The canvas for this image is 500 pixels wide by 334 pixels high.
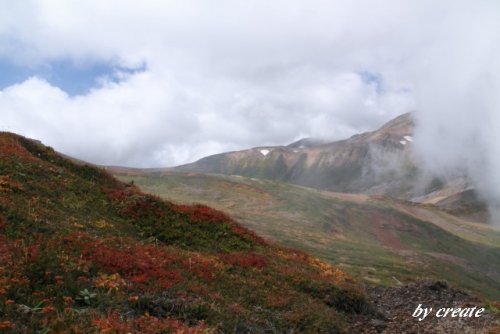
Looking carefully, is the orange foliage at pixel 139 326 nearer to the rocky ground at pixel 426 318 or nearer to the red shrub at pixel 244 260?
the rocky ground at pixel 426 318

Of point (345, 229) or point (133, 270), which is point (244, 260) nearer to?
point (133, 270)

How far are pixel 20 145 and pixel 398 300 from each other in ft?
89.8

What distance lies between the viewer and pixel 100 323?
10.4 metres

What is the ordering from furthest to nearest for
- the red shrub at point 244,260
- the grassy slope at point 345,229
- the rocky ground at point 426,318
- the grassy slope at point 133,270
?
the grassy slope at point 345,229 < the red shrub at point 244,260 < the rocky ground at point 426,318 < the grassy slope at point 133,270

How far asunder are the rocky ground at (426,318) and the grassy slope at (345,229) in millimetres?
20827

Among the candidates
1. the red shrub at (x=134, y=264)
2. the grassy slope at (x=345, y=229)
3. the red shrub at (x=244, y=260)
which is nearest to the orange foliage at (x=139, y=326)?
the red shrub at (x=134, y=264)

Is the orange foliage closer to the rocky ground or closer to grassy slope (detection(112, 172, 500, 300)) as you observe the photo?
the rocky ground

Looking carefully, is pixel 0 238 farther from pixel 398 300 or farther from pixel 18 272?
pixel 398 300

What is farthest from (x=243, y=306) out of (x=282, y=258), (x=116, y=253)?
(x=282, y=258)

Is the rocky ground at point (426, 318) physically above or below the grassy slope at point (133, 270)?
below

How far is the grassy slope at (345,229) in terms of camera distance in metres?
62.7

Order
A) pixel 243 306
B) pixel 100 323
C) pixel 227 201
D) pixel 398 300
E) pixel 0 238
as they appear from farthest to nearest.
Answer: pixel 227 201
pixel 398 300
pixel 243 306
pixel 0 238
pixel 100 323

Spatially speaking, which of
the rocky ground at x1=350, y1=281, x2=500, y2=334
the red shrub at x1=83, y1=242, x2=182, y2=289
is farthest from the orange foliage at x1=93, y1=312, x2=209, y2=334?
the rocky ground at x1=350, y1=281, x2=500, y2=334

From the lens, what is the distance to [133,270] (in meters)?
16.1
